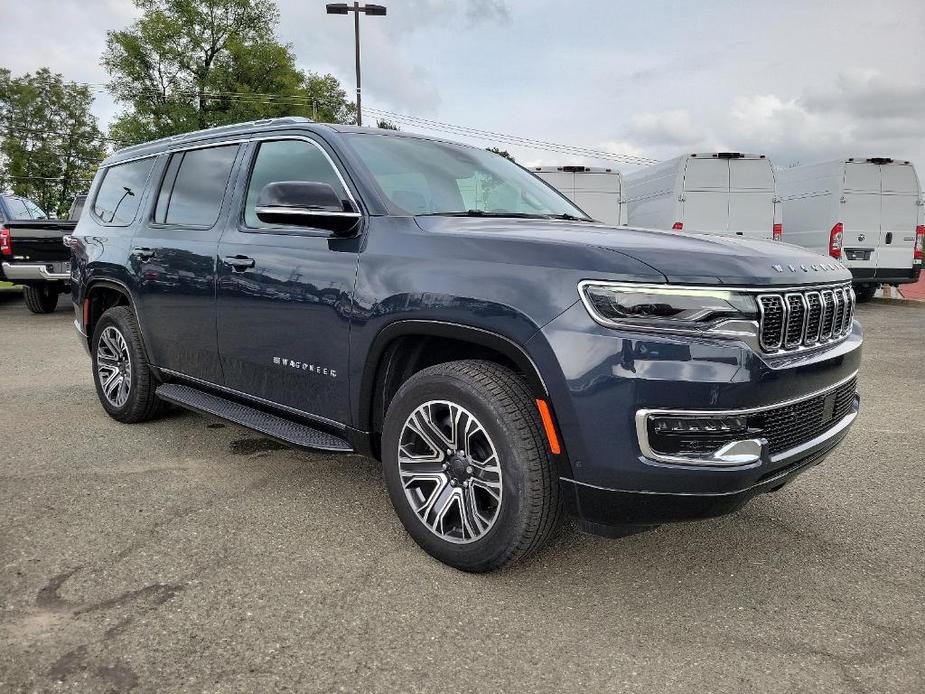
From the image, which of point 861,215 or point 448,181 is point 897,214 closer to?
point 861,215

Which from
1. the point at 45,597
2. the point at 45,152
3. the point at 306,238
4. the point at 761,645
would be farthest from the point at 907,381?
the point at 45,152

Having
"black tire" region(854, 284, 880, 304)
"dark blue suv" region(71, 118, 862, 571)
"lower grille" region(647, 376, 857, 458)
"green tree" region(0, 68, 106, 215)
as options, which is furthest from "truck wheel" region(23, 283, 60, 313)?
"green tree" region(0, 68, 106, 215)

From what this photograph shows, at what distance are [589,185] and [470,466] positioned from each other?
523 inches

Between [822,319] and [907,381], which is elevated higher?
[822,319]

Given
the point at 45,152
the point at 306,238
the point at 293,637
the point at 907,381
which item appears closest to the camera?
the point at 293,637

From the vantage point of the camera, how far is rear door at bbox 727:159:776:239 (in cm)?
1401

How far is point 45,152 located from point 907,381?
168ft

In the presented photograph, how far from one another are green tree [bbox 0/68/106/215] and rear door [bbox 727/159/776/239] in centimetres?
4352

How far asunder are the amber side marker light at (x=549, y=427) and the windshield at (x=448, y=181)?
1.13 metres

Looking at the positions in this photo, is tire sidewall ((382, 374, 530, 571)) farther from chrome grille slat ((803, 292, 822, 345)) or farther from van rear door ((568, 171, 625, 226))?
van rear door ((568, 171, 625, 226))

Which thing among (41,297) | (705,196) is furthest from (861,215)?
(41,297)

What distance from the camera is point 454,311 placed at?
2811mm

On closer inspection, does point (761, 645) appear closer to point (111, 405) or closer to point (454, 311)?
point (454, 311)

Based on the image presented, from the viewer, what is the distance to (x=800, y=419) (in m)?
2.72
